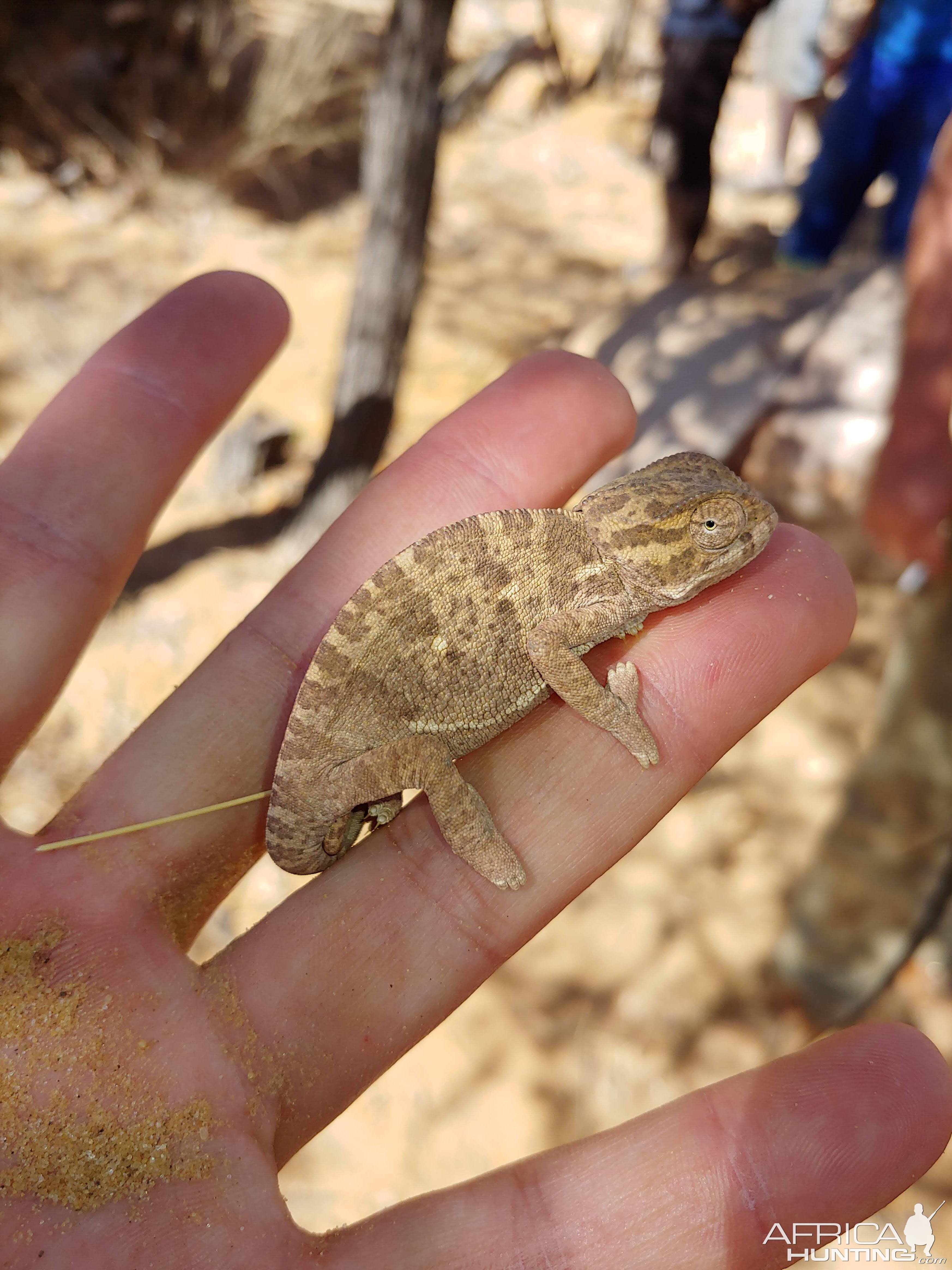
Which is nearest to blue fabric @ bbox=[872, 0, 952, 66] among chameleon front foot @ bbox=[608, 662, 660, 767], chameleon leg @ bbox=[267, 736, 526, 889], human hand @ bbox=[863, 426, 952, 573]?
human hand @ bbox=[863, 426, 952, 573]

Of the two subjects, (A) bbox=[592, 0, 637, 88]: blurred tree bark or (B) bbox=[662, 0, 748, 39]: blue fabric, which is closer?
(B) bbox=[662, 0, 748, 39]: blue fabric

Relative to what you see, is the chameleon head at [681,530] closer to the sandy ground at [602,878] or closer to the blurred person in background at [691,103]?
the sandy ground at [602,878]

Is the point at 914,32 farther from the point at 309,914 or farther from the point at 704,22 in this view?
the point at 309,914

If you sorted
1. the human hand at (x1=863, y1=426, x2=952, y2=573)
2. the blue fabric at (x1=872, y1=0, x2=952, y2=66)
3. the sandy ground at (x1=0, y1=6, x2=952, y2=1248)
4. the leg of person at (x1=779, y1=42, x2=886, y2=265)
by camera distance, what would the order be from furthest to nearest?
the leg of person at (x1=779, y1=42, x2=886, y2=265)
the blue fabric at (x1=872, y1=0, x2=952, y2=66)
the human hand at (x1=863, y1=426, x2=952, y2=573)
the sandy ground at (x1=0, y1=6, x2=952, y2=1248)

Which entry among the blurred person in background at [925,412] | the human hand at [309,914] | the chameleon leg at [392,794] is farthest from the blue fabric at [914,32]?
the chameleon leg at [392,794]

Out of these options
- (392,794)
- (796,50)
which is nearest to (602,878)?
(392,794)

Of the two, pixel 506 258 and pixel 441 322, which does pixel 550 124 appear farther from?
pixel 441 322

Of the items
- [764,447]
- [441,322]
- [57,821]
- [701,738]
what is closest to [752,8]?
[764,447]

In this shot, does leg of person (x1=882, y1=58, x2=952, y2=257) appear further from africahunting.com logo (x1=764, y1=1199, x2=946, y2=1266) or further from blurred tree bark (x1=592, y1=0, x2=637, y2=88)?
blurred tree bark (x1=592, y1=0, x2=637, y2=88)
